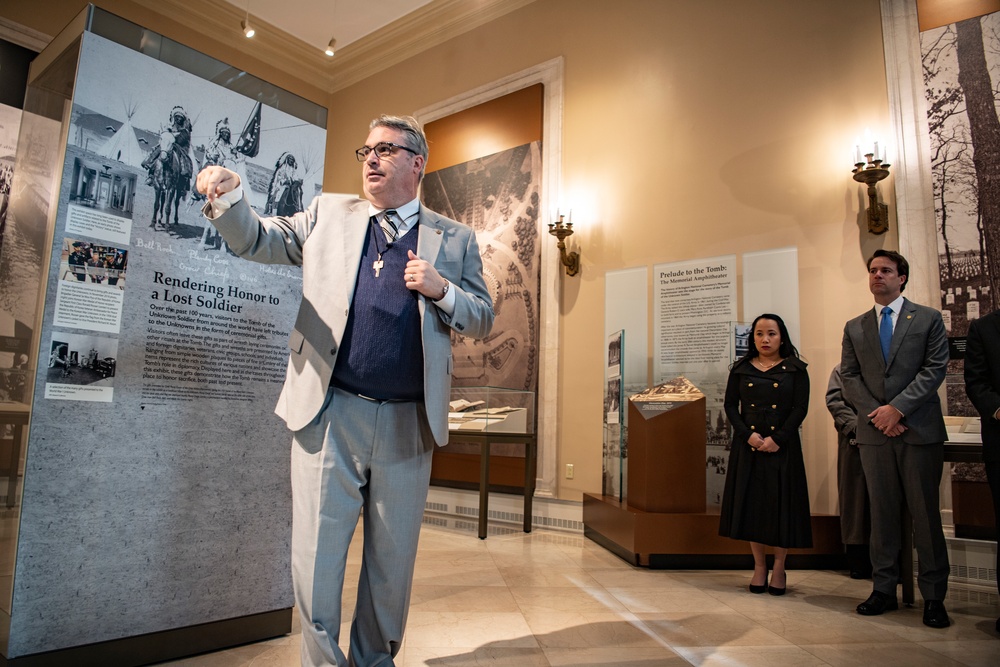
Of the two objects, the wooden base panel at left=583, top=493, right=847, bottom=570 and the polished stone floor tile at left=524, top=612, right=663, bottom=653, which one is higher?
the wooden base panel at left=583, top=493, right=847, bottom=570

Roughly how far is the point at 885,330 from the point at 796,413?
0.66 m

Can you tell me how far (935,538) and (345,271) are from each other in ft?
10.5

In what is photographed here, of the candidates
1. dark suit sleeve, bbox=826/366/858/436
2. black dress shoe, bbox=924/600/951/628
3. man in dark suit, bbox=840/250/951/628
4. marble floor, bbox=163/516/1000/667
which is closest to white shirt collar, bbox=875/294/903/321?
man in dark suit, bbox=840/250/951/628

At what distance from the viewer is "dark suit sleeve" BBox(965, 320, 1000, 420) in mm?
3197

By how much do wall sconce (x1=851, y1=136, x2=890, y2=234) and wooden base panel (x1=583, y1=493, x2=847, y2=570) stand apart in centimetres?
210

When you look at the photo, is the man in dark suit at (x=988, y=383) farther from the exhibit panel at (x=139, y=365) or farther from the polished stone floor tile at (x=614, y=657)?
the exhibit panel at (x=139, y=365)

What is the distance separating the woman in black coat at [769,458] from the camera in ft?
12.0

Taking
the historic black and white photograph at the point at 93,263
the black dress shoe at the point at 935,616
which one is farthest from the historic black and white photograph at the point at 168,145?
the black dress shoe at the point at 935,616

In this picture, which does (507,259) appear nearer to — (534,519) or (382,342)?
(534,519)

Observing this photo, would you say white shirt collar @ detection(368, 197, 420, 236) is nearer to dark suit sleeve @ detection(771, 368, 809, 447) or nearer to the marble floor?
the marble floor

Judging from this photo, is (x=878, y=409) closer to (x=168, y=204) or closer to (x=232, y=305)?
(x=232, y=305)

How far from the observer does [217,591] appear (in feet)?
7.84

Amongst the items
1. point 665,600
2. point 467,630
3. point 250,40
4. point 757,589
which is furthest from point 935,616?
point 250,40

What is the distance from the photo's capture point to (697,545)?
436 centimetres
